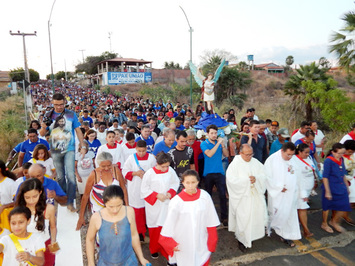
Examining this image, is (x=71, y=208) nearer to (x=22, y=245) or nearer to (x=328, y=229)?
(x=22, y=245)

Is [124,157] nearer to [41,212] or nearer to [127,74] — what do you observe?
[41,212]

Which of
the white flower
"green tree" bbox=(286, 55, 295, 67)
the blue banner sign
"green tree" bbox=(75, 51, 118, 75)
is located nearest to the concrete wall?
the blue banner sign

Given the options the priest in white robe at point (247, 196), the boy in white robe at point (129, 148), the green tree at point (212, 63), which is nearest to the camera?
the priest in white robe at point (247, 196)

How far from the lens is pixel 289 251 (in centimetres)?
452

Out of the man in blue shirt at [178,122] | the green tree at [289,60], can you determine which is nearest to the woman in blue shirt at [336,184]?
the man in blue shirt at [178,122]

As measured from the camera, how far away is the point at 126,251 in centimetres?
293

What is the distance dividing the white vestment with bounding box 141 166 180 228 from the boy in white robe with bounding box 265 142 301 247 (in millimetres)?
1698

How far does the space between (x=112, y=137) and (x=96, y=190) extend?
2021mm

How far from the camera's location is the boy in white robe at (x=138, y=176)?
15.7ft

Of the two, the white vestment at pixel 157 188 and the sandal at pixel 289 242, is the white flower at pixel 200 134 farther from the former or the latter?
the sandal at pixel 289 242

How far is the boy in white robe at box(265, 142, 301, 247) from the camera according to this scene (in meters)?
4.66

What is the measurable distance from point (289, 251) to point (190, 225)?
213 centimetres

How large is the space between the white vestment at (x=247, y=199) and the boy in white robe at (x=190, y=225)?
126 cm

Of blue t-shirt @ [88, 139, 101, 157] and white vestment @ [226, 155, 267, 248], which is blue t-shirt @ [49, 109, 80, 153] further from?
white vestment @ [226, 155, 267, 248]
